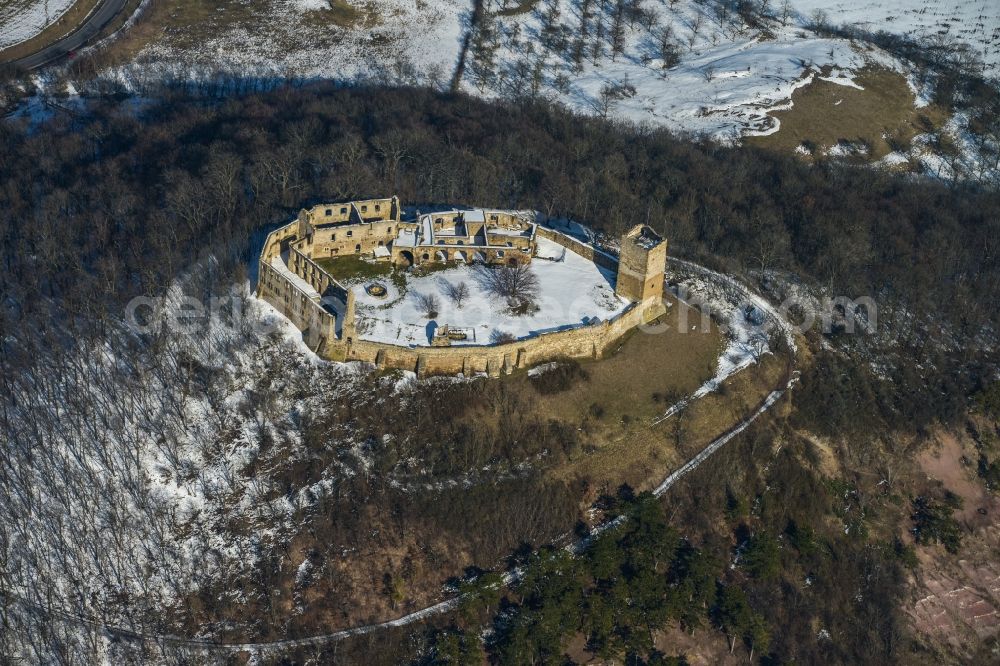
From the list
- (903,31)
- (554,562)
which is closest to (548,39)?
(903,31)

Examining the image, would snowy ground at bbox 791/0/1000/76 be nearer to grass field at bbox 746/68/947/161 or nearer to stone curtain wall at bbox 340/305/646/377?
grass field at bbox 746/68/947/161

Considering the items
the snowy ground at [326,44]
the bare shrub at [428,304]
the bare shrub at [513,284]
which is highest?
the bare shrub at [428,304]

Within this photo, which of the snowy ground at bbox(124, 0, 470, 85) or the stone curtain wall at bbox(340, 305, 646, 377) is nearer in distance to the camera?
the stone curtain wall at bbox(340, 305, 646, 377)

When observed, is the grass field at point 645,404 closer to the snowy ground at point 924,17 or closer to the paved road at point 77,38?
the paved road at point 77,38

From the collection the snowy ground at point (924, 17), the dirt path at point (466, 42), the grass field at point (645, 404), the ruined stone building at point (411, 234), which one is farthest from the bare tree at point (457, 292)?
the snowy ground at point (924, 17)

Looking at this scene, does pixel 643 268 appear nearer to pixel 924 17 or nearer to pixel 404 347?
pixel 404 347

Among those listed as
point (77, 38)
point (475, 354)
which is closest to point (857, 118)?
point (475, 354)

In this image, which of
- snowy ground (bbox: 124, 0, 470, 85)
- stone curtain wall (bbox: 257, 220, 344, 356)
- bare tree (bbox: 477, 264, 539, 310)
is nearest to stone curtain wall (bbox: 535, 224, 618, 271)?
bare tree (bbox: 477, 264, 539, 310)
